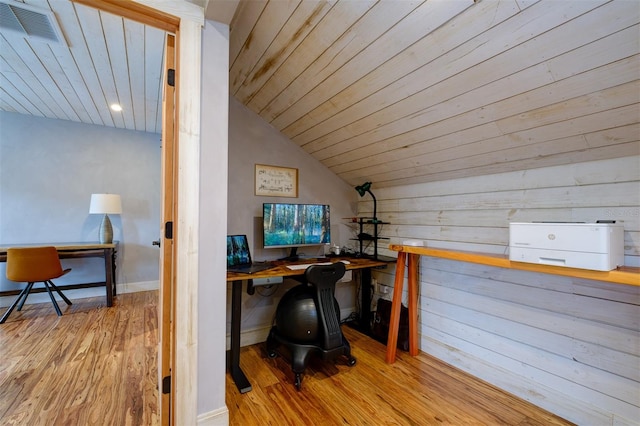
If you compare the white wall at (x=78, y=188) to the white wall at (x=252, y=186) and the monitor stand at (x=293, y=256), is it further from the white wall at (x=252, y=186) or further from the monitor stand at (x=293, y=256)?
the monitor stand at (x=293, y=256)

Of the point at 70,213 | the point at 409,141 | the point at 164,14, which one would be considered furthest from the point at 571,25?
the point at 70,213

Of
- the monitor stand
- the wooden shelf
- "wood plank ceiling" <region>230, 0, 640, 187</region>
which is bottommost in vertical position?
the monitor stand

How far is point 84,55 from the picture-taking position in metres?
1.99

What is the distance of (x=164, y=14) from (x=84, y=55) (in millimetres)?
1154

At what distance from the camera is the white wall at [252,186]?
2.49m

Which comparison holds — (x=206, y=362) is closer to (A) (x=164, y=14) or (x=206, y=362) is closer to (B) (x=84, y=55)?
(A) (x=164, y=14)

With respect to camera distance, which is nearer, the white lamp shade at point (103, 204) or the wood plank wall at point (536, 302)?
the wood plank wall at point (536, 302)

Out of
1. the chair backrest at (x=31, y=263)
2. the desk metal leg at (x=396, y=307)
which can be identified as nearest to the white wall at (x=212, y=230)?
the desk metal leg at (x=396, y=307)

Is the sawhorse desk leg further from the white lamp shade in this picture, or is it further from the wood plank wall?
the white lamp shade

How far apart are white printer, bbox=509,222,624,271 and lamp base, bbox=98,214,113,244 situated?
4.22 m

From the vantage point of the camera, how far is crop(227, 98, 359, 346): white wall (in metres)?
2.49

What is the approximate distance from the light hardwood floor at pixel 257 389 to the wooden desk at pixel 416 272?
0.66 ft

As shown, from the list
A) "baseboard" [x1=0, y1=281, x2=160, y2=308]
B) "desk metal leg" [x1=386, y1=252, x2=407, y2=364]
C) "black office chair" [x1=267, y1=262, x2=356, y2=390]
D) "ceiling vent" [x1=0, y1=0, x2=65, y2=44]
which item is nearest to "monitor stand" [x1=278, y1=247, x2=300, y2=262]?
"black office chair" [x1=267, y1=262, x2=356, y2=390]

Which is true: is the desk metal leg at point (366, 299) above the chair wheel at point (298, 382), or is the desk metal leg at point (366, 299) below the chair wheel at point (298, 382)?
above
